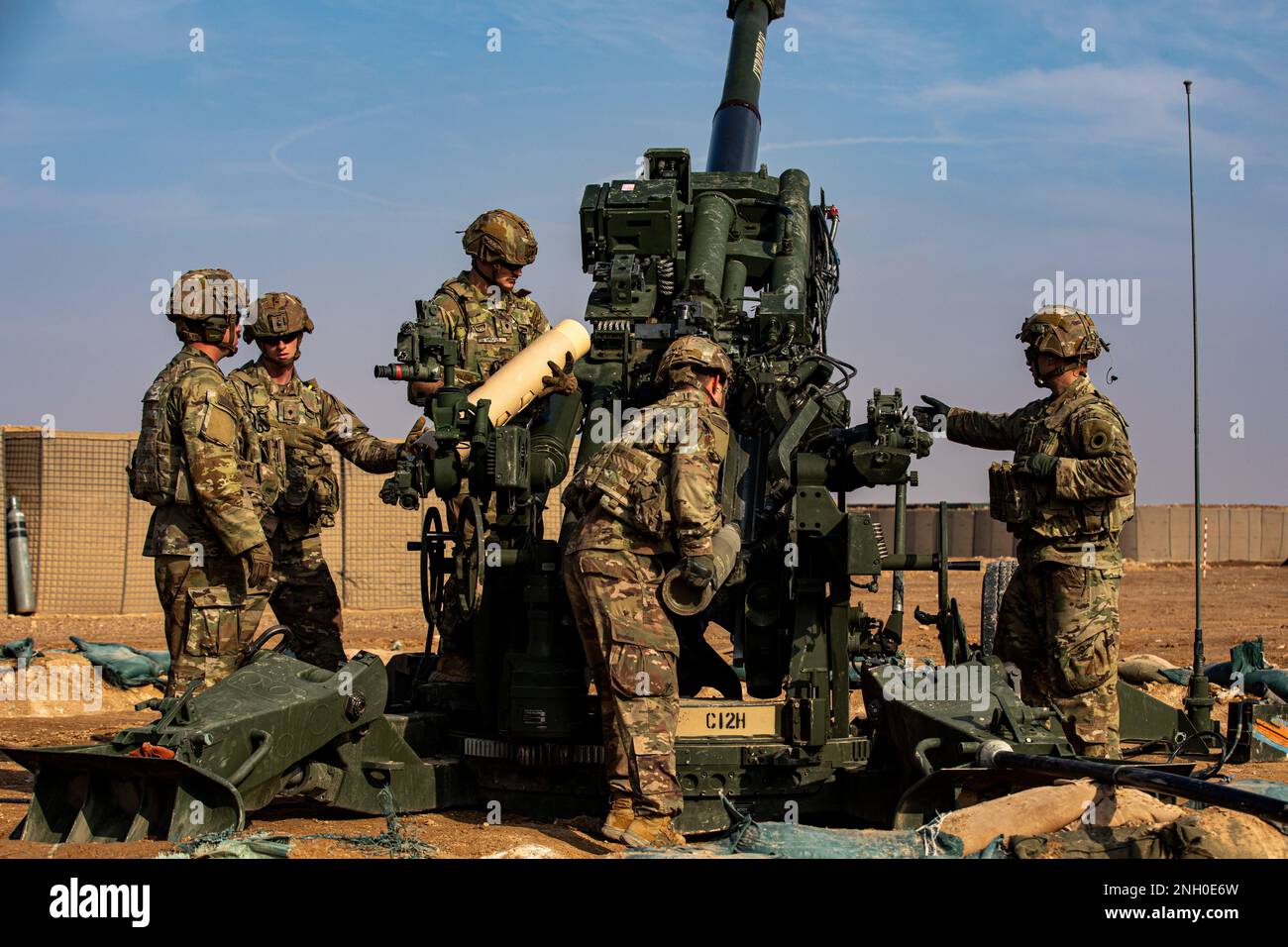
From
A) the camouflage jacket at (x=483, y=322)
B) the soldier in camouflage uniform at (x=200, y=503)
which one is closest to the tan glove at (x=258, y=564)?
the soldier in camouflage uniform at (x=200, y=503)

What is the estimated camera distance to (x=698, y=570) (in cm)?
738

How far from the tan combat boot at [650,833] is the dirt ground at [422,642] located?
9 cm

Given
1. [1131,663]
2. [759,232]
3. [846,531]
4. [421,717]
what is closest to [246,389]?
[421,717]

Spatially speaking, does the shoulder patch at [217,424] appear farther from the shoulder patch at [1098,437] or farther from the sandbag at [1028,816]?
the shoulder patch at [1098,437]

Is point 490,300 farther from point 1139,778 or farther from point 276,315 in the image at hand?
point 1139,778

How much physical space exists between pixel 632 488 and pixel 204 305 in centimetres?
299

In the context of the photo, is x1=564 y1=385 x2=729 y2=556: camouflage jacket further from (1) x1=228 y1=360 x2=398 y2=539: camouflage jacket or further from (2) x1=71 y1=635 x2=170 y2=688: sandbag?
(2) x1=71 y1=635 x2=170 y2=688: sandbag

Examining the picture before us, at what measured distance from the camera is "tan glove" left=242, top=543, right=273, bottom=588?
888 cm

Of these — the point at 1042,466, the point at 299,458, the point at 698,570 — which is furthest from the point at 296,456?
the point at 1042,466

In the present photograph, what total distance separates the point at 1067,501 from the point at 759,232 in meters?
3.15

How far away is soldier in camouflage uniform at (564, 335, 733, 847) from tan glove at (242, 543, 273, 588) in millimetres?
2108

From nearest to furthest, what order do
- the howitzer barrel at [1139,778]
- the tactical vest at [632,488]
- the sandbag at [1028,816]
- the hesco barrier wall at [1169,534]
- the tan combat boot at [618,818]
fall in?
the howitzer barrel at [1139,778] → the sandbag at [1028,816] → the tan combat boot at [618,818] → the tactical vest at [632,488] → the hesco barrier wall at [1169,534]

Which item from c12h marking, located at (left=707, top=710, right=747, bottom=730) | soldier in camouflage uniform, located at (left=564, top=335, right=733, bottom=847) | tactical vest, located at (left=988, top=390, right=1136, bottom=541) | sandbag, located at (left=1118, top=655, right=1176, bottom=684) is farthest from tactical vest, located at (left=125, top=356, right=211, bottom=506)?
sandbag, located at (left=1118, top=655, right=1176, bottom=684)

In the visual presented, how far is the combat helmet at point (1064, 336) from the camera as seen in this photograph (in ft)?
29.1
